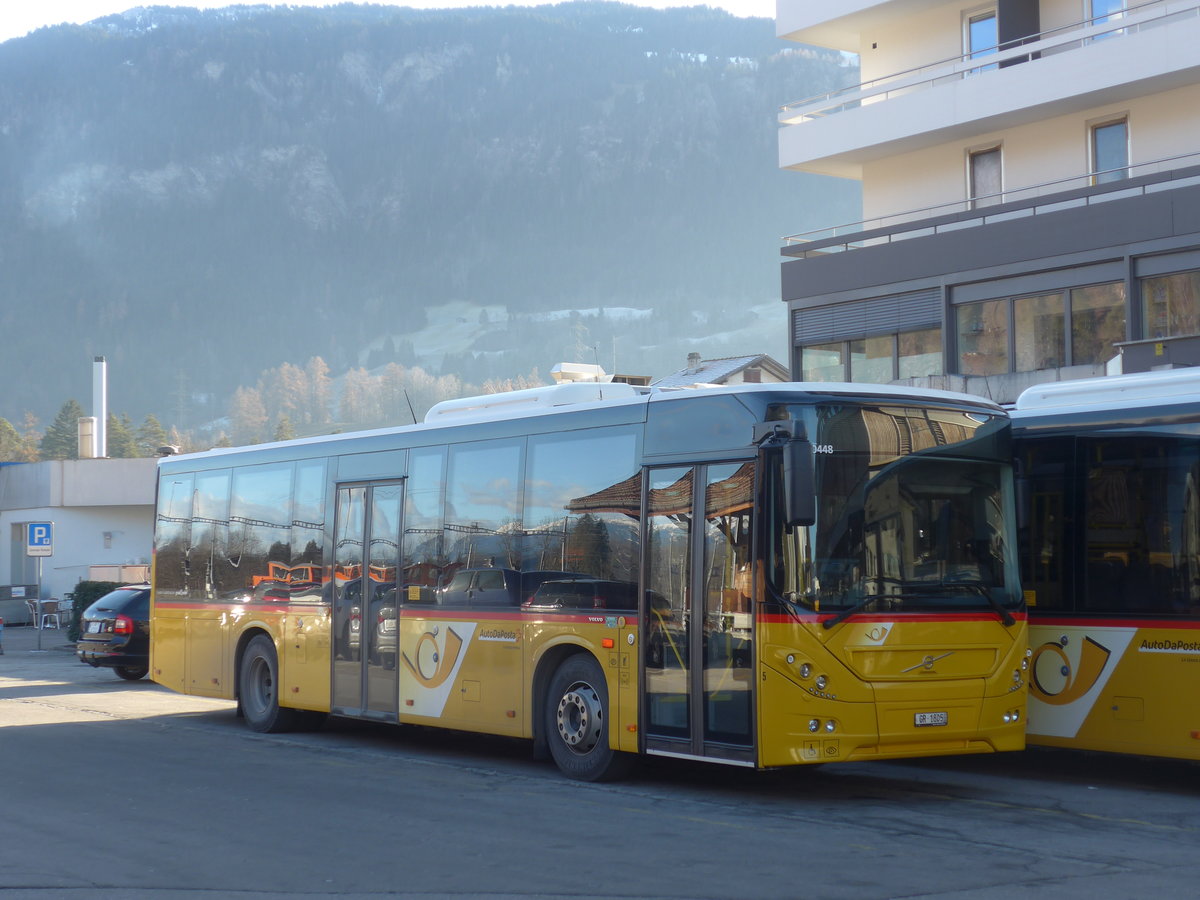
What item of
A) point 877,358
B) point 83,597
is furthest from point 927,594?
point 83,597

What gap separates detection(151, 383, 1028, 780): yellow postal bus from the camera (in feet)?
33.8

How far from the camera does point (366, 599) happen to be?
14.9 m

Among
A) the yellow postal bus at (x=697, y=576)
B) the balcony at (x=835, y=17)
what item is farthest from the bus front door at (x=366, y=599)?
the balcony at (x=835, y=17)

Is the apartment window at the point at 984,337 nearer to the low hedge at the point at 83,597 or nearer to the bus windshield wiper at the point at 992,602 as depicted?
the bus windshield wiper at the point at 992,602

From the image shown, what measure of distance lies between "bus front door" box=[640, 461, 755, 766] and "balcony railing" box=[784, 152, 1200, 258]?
54.0 ft

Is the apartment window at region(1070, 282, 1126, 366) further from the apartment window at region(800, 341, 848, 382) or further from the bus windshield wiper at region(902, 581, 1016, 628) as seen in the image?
the bus windshield wiper at region(902, 581, 1016, 628)

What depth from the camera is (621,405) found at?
1205 cm

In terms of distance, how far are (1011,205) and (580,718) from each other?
17837mm

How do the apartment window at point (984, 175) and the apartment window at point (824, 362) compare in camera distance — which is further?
the apartment window at point (824, 362)

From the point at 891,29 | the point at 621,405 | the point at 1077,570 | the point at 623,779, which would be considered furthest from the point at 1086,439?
the point at 891,29

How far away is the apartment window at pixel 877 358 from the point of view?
28547 mm

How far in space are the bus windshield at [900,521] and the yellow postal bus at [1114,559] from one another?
32.6 inches

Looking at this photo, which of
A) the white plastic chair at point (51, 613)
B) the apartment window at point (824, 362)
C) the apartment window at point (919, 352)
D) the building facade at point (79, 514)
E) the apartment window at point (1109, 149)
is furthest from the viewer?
the building facade at point (79, 514)

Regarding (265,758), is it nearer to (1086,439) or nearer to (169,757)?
(169,757)
